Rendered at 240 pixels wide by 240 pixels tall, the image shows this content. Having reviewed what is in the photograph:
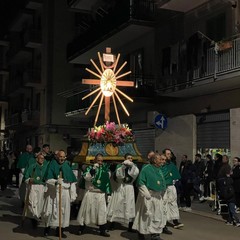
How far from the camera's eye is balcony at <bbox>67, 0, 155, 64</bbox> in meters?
22.0

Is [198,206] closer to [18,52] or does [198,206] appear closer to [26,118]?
[26,118]

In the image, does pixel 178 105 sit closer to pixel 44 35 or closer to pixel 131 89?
pixel 131 89

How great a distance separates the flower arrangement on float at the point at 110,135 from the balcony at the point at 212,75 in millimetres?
4479

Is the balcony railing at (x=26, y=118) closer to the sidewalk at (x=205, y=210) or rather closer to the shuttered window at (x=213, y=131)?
the shuttered window at (x=213, y=131)

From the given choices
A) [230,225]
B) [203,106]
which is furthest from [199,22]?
[230,225]

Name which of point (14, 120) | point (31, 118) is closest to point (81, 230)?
point (31, 118)

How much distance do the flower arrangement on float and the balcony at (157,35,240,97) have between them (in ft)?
14.7

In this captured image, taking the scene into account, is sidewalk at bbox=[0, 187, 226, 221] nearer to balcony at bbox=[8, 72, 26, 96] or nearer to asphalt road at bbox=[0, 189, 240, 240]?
asphalt road at bbox=[0, 189, 240, 240]

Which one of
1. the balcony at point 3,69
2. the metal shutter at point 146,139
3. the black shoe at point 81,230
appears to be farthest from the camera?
the balcony at point 3,69

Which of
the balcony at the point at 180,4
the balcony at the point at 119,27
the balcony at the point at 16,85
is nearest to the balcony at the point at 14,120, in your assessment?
the balcony at the point at 16,85

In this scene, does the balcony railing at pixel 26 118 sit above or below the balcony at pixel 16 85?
below

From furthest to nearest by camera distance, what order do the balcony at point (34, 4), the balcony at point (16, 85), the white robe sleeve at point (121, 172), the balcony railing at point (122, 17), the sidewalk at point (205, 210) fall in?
the balcony at point (16, 85) → the balcony at point (34, 4) → the balcony railing at point (122, 17) → the sidewalk at point (205, 210) → the white robe sleeve at point (121, 172)

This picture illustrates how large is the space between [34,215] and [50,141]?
77.6 feet

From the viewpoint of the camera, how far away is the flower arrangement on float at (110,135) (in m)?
13.2
